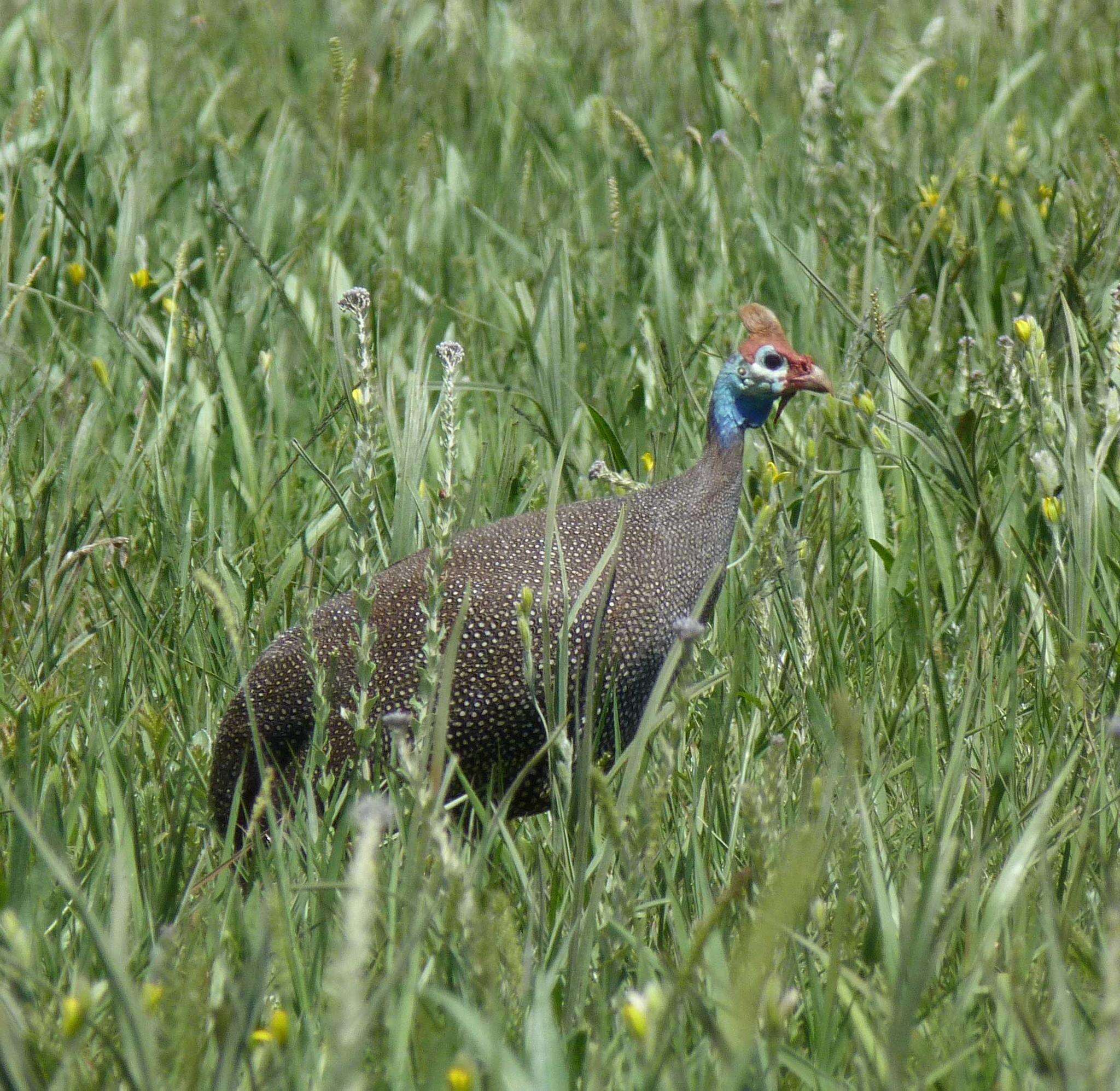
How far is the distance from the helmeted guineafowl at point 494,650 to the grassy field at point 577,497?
9 cm

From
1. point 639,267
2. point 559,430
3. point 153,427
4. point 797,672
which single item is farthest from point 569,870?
point 639,267

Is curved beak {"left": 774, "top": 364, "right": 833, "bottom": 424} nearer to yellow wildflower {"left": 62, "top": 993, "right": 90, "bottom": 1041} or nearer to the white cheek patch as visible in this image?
the white cheek patch

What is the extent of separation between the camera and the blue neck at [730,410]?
322cm

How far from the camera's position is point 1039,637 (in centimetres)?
313

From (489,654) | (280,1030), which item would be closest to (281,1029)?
(280,1030)

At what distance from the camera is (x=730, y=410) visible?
10.6 ft

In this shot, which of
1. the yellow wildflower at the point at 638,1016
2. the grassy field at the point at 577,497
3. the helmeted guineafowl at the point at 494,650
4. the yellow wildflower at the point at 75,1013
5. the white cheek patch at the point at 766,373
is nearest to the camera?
the yellow wildflower at the point at 75,1013

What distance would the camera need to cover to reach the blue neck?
3221 millimetres

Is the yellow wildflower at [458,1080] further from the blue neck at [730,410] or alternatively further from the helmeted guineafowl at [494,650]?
the blue neck at [730,410]

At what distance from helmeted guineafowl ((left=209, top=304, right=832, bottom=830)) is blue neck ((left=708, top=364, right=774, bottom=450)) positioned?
0.98 ft

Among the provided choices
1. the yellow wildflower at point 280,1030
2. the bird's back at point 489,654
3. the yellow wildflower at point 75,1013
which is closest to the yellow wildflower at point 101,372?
the bird's back at point 489,654

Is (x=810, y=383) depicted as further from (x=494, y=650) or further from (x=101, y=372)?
(x=101, y=372)

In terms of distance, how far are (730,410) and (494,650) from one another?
2.61ft

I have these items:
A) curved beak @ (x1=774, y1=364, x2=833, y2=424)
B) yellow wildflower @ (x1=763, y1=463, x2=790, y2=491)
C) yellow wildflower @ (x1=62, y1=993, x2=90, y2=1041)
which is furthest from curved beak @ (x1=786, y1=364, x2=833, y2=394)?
yellow wildflower @ (x1=62, y1=993, x2=90, y2=1041)
